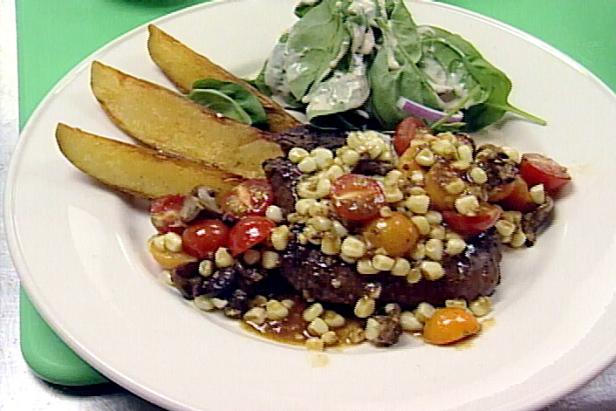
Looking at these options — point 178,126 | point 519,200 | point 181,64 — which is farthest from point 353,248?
point 181,64

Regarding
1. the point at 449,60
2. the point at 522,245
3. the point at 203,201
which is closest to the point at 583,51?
the point at 449,60

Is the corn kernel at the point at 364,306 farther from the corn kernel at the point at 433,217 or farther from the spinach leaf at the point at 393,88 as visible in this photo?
the spinach leaf at the point at 393,88

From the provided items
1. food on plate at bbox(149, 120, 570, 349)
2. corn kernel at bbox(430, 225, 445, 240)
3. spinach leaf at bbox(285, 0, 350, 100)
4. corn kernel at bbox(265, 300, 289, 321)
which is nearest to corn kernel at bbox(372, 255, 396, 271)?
food on plate at bbox(149, 120, 570, 349)

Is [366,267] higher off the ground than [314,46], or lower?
lower

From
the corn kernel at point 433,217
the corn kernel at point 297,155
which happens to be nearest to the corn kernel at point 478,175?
the corn kernel at point 433,217

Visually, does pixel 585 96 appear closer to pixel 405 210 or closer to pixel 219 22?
pixel 405 210

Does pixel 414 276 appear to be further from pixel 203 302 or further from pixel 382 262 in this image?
pixel 203 302
